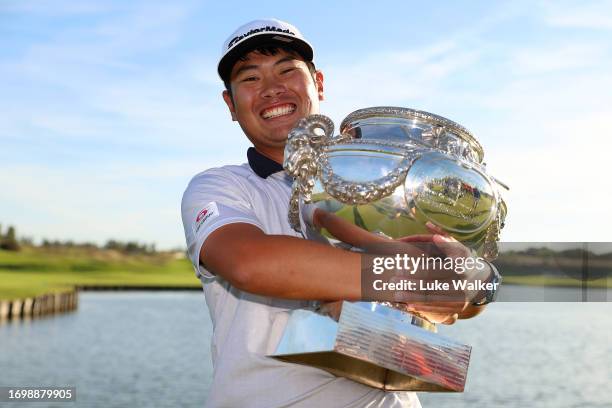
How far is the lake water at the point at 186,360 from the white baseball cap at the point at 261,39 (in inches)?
704

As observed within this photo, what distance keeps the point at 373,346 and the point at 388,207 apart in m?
0.32

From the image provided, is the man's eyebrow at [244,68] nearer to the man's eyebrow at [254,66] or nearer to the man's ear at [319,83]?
the man's eyebrow at [254,66]

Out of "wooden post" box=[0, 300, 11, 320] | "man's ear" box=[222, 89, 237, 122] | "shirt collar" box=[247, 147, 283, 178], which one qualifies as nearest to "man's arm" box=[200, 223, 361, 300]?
"shirt collar" box=[247, 147, 283, 178]

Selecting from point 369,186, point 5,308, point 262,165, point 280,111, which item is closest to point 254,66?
point 280,111

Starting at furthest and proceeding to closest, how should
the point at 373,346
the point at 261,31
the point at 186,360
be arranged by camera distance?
the point at 186,360 → the point at 261,31 → the point at 373,346

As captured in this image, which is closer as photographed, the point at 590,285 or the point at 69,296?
the point at 590,285

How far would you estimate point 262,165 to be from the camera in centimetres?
234

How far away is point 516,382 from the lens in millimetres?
24141

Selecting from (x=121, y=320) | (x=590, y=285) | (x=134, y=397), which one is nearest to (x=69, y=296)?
(x=121, y=320)

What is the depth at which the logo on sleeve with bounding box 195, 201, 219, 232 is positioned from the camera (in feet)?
6.45

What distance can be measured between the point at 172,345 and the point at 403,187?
32.9 meters

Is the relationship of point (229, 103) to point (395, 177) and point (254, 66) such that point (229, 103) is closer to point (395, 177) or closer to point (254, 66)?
point (254, 66)

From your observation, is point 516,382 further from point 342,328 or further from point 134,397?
point 342,328

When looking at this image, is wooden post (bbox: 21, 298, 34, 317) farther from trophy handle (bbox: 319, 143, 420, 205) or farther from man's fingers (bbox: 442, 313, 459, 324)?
trophy handle (bbox: 319, 143, 420, 205)
